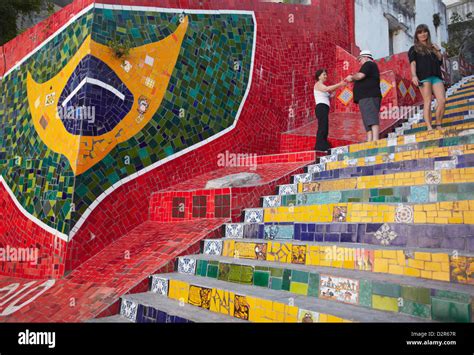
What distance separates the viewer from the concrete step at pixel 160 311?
8.42 ft

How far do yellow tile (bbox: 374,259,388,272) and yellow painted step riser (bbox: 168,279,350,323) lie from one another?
67cm

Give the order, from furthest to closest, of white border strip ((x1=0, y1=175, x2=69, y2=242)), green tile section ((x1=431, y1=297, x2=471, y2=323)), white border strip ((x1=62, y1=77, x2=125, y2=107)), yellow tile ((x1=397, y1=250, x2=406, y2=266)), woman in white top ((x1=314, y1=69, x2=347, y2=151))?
woman in white top ((x1=314, y1=69, x2=347, y2=151)) → white border strip ((x1=62, y1=77, x2=125, y2=107)) → white border strip ((x1=0, y1=175, x2=69, y2=242)) → yellow tile ((x1=397, y1=250, x2=406, y2=266)) → green tile section ((x1=431, y1=297, x2=471, y2=323))

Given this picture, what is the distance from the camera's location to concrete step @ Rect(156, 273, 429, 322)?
2.07 metres

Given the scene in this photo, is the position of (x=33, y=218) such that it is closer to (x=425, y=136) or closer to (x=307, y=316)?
(x=307, y=316)

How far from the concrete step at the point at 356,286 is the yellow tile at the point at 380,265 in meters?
0.07

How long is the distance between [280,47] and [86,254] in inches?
222

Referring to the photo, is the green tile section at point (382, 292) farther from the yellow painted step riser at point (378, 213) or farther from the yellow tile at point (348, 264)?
the yellow painted step riser at point (378, 213)

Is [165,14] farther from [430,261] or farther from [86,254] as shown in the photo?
[430,261]

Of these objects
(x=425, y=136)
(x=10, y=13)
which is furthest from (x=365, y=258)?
(x=10, y=13)

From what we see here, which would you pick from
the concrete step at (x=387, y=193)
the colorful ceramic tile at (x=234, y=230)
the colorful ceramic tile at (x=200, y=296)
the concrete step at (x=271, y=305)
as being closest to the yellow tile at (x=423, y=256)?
the concrete step at (x=271, y=305)

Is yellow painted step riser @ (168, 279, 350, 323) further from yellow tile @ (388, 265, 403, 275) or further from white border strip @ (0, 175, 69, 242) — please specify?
white border strip @ (0, 175, 69, 242)

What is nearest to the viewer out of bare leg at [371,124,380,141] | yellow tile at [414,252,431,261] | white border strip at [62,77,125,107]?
yellow tile at [414,252,431,261]

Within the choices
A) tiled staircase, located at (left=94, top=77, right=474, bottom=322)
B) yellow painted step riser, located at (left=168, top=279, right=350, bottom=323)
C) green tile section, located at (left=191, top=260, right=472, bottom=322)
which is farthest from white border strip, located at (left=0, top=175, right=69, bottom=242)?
green tile section, located at (left=191, top=260, right=472, bottom=322)

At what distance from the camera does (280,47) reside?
312 inches
